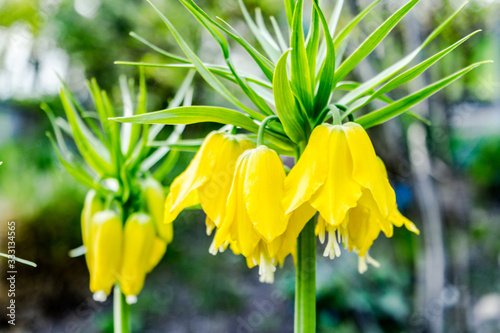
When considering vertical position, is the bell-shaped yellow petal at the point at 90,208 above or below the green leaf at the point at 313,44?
below

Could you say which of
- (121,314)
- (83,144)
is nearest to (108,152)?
(83,144)

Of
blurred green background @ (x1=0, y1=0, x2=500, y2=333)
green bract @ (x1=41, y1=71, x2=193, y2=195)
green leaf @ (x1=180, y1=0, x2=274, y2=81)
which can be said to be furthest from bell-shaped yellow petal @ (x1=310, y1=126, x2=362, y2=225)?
blurred green background @ (x1=0, y1=0, x2=500, y2=333)

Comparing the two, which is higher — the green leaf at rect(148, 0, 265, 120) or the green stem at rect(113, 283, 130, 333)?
the green leaf at rect(148, 0, 265, 120)

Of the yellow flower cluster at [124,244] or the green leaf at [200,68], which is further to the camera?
the yellow flower cluster at [124,244]

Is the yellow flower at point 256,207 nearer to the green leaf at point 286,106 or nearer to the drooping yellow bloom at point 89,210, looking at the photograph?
the green leaf at point 286,106

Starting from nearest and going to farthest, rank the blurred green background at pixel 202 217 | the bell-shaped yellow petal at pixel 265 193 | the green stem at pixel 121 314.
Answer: the bell-shaped yellow petal at pixel 265 193
the green stem at pixel 121 314
the blurred green background at pixel 202 217

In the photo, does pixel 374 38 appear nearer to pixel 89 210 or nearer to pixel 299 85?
pixel 299 85

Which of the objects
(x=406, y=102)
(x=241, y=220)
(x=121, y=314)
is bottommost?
(x=121, y=314)

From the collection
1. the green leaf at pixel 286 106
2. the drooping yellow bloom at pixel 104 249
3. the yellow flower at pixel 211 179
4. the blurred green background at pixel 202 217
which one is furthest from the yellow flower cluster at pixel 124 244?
the blurred green background at pixel 202 217

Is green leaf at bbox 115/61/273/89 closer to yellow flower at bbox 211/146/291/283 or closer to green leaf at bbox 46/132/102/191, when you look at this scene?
yellow flower at bbox 211/146/291/283
